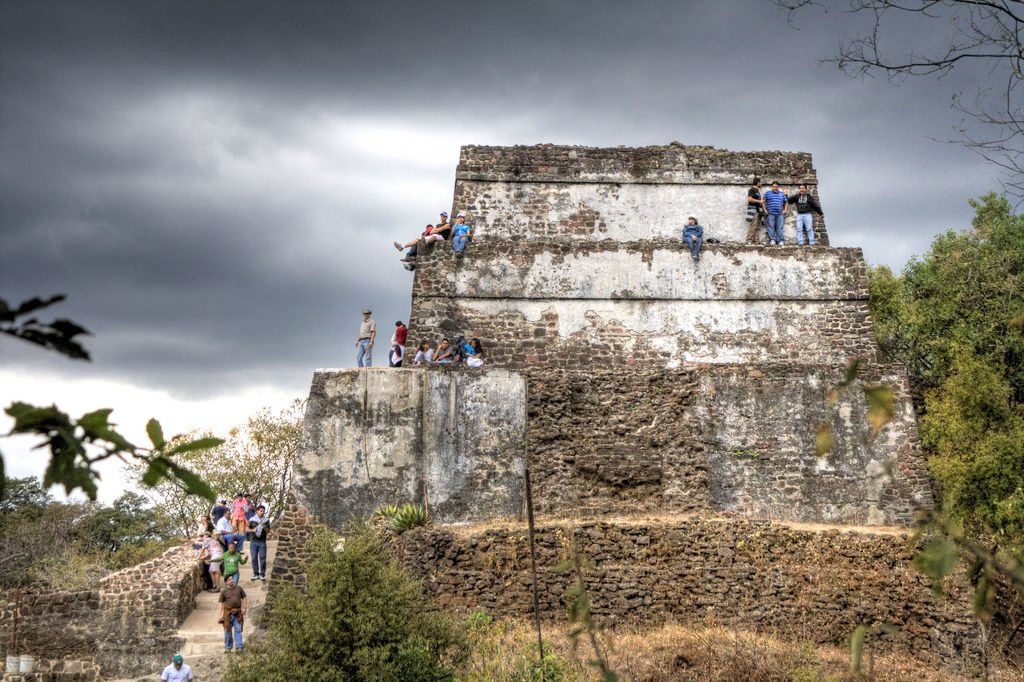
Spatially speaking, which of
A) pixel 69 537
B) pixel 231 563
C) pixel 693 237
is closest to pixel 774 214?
pixel 693 237

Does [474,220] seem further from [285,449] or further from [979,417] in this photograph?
[285,449]

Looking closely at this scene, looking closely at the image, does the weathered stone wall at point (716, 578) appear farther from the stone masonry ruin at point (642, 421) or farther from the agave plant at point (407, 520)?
the agave plant at point (407, 520)

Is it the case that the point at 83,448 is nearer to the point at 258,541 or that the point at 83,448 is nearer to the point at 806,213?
the point at 258,541

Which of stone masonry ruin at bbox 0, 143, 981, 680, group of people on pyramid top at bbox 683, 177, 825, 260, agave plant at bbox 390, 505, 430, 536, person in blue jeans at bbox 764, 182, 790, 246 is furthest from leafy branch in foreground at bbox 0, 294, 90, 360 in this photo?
person in blue jeans at bbox 764, 182, 790, 246

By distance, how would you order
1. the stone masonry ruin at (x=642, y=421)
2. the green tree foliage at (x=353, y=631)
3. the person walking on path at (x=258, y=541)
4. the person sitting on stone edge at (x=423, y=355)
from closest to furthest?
the green tree foliage at (x=353, y=631), the stone masonry ruin at (x=642, y=421), the person walking on path at (x=258, y=541), the person sitting on stone edge at (x=423, y=355)

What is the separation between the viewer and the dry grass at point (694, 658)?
8.45 meters

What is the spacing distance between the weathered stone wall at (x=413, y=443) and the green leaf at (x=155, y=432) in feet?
36.6

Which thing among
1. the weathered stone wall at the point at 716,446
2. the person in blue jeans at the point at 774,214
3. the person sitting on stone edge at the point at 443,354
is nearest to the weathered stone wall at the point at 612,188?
the person in blue jeans at the point at 774,214

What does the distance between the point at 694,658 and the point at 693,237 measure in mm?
8284

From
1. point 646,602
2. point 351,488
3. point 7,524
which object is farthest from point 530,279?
point 7,524

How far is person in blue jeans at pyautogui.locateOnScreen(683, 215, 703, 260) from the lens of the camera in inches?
609

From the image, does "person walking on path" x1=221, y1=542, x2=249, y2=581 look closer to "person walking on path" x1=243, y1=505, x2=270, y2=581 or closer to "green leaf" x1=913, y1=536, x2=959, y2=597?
"person walking on path" x1=243, y1=505, x2=270, y2=581

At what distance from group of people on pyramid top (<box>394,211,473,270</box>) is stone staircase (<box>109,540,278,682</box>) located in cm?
549

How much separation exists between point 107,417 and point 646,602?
9.82 metres
